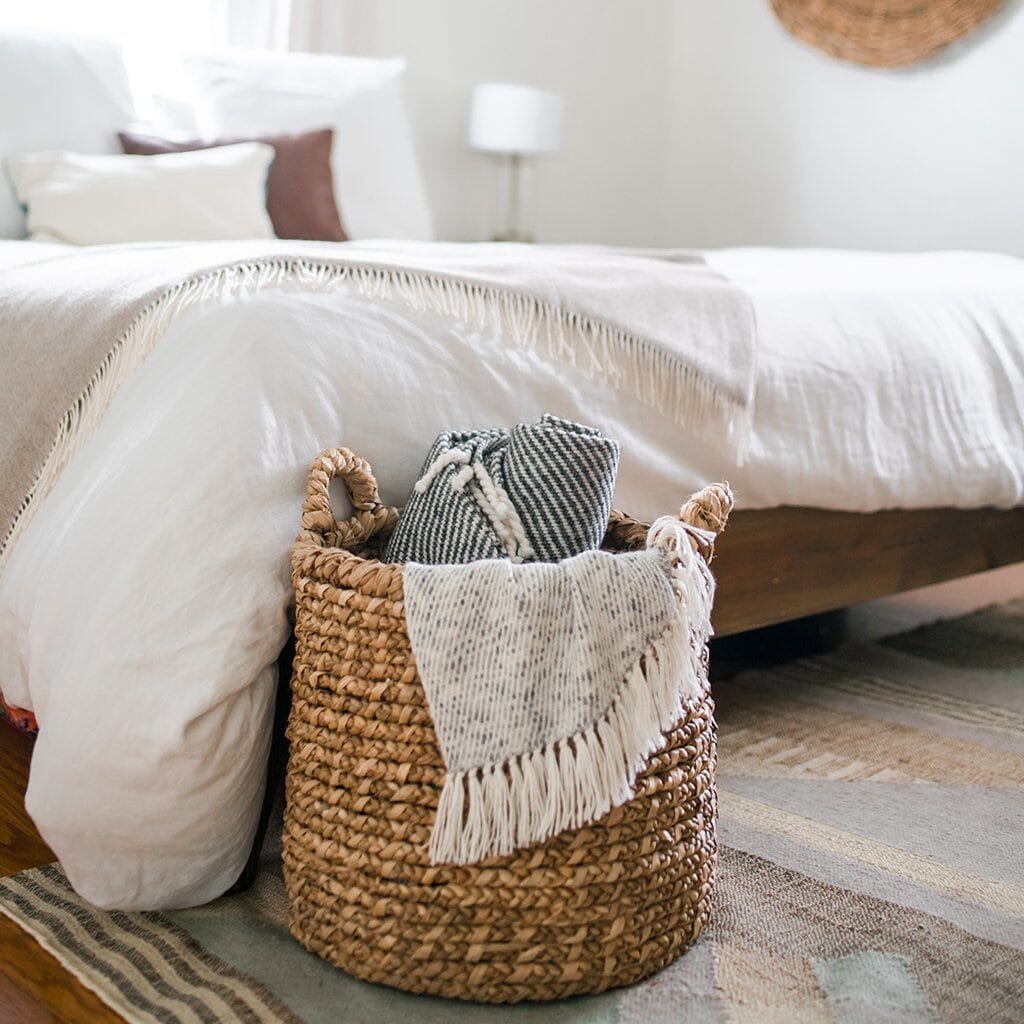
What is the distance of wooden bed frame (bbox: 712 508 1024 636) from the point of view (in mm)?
1583

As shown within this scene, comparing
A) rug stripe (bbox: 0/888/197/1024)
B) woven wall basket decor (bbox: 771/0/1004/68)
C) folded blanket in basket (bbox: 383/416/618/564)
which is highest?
woven wall basket decor (bbox: 771/0/1004/68)

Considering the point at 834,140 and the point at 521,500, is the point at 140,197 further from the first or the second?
the point at 834,140

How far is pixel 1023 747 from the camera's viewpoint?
167 cm

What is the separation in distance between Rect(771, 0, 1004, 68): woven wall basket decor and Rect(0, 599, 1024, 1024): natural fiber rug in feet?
7.62

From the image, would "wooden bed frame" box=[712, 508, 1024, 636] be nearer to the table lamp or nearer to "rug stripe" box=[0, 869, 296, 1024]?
"rug stripe" box=[0, 869, 296, 1024]

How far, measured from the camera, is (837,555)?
5.65 feet

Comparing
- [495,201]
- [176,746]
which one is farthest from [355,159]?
[176,746]

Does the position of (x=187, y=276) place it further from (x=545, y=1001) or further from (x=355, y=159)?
(x=355, y=159)

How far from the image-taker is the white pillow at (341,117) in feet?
8.65

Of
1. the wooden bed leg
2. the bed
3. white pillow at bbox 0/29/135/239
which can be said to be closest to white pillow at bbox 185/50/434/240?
white pillow at bbox 0/29/135/239

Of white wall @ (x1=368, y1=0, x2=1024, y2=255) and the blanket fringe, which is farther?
white wall @ (x1=368, y1=0, x2=1024, y2=255)

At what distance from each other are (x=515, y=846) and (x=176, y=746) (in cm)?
30

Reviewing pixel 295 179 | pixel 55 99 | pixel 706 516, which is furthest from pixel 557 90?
pixel 706 516

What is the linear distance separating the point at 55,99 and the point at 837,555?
1.70 metres
